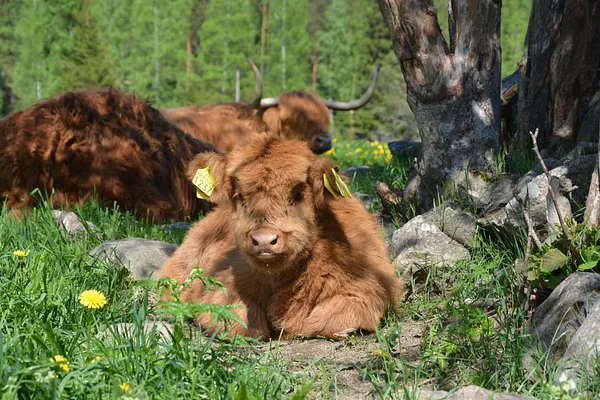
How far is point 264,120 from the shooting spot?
1342 cm

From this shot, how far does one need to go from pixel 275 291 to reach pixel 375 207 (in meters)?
2.47

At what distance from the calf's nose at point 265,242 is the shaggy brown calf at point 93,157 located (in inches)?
139

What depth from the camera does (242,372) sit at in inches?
120

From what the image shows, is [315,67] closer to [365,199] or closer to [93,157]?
[93,157]

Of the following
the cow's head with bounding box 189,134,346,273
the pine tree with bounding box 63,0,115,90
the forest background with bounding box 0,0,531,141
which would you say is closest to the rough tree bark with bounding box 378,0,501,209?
the cow's head with bounding box 189,134,346,273

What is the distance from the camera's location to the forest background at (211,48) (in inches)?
1873

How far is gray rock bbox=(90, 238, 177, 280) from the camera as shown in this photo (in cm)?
502

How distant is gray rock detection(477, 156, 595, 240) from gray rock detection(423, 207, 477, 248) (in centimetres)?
29

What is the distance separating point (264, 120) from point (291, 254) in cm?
939

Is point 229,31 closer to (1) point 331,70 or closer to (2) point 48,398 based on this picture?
(1) point 331,70

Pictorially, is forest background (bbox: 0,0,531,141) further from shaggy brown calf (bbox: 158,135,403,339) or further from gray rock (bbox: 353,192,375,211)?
shaggy brown calf (bbox: 158,135,403,339)

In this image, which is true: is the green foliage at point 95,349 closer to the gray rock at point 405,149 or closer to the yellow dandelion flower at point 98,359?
the yellow dandelion flower at point 98,359

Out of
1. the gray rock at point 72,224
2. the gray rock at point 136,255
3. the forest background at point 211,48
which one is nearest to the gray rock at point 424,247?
the gray rock at point 136,255

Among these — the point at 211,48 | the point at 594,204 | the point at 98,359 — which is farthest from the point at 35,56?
the point at 98,359
